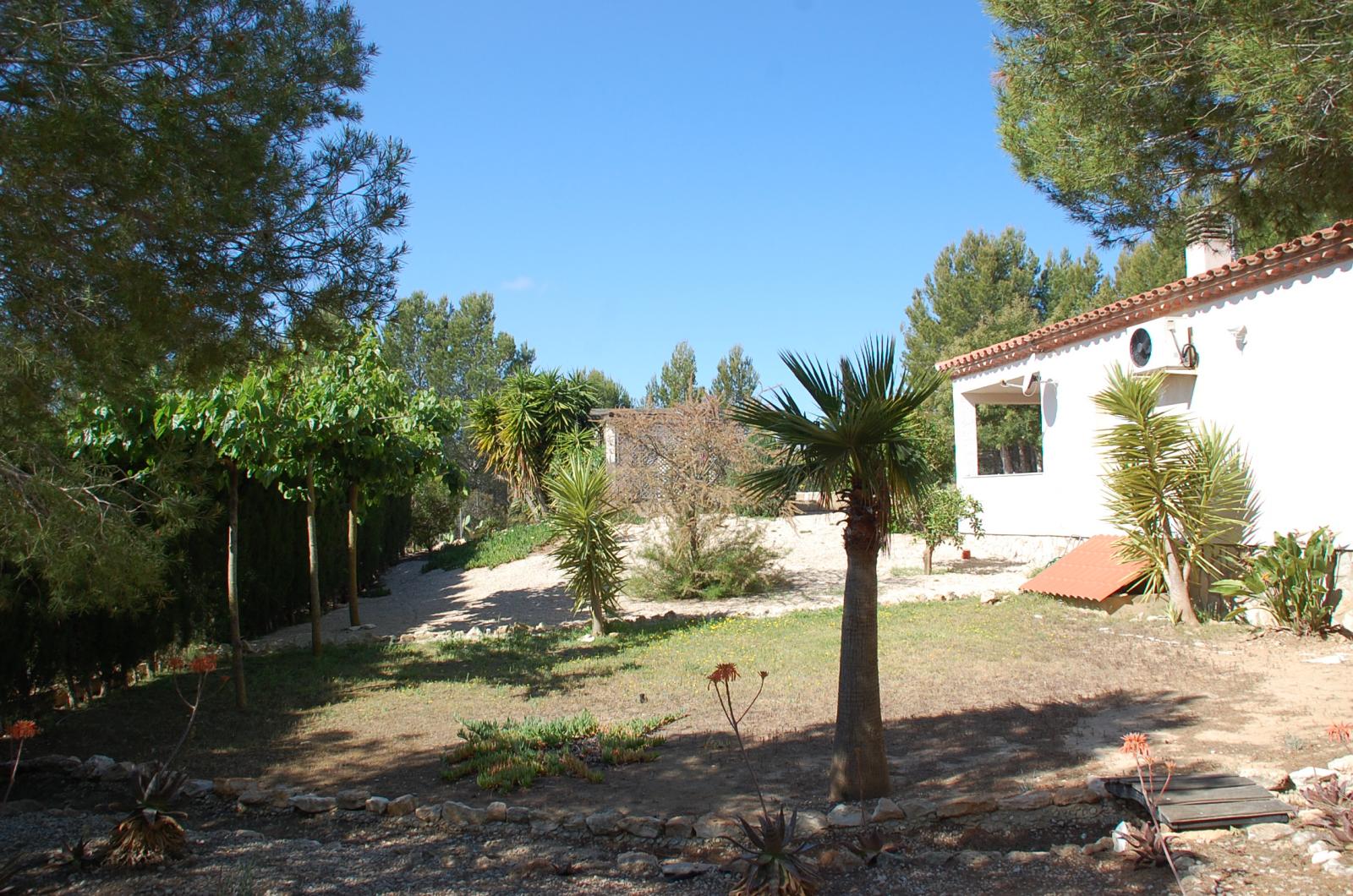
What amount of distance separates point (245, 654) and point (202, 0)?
7980mm

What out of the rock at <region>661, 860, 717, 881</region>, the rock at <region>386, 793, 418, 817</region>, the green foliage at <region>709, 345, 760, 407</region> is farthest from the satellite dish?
the green foliage at <region>709, 345, 760, 407</region>

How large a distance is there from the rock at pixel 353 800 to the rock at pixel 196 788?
0.97 m

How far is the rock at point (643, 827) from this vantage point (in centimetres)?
465

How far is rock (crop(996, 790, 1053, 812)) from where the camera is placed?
4.75 meters

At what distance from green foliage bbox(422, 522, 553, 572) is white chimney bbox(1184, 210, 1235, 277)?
479 inches

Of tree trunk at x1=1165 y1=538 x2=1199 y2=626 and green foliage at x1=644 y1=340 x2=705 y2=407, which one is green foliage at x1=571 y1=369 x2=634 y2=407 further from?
tree trunk at x1=1165 y1=538 x2=1199 y2=626

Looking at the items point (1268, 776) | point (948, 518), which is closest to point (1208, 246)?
point (948, 518)

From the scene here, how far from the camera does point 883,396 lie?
15.4 ft

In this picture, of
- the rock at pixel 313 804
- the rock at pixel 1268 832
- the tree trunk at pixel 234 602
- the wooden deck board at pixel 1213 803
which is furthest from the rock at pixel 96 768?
the rock at pixel 1268 832

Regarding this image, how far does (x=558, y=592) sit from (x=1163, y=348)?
998 cm

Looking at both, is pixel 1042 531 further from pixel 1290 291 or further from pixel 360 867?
pixel 360 867

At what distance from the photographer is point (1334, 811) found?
13.2 feet

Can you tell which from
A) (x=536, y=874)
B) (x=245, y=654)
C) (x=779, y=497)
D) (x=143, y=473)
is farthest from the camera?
(x=245, y=654)

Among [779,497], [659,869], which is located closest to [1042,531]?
[779,497]
